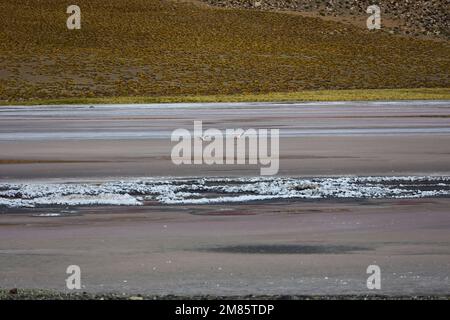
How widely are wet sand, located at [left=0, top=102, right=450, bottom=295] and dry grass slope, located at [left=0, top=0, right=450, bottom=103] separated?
3114 cm

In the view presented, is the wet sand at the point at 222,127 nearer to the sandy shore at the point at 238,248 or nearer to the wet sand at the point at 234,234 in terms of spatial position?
the wet sand at the point at 234,234

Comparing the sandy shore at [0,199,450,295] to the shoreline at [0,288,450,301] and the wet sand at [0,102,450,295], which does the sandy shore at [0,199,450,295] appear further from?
the shoreline at [0,288,450,301]

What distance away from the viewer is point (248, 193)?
13836mm

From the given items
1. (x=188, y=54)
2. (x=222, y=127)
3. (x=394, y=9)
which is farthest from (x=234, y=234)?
(x=394, y=9)

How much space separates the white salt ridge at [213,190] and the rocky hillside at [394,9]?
74872 millimetres

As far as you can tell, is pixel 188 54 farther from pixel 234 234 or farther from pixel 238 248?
pixel 238 248

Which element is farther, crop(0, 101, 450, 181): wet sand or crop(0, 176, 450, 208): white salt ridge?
crop(0, 101, 450, 181): wet sand

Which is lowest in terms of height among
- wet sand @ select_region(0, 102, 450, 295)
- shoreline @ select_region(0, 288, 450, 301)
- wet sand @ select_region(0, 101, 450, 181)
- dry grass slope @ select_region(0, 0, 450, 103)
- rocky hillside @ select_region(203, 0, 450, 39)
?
shoreline @ select_region(0, 288, 450, 301)

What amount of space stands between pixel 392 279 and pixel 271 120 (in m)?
21.4

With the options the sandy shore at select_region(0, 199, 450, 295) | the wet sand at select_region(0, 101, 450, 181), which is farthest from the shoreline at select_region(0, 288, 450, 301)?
the wet sand at select_region(0, 101, 450, 181)

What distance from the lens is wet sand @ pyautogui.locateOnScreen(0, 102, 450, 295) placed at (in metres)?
8.16

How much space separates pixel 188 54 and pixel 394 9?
31.3m

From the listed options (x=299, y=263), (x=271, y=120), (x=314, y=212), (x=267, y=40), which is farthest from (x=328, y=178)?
(x=267, y=40)

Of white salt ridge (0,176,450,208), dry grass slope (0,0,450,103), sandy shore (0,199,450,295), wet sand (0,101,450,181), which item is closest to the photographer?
sandy shore (0,199,450,295)
